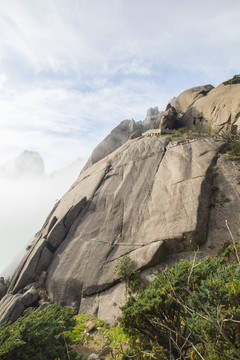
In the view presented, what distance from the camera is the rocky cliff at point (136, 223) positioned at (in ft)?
44.2

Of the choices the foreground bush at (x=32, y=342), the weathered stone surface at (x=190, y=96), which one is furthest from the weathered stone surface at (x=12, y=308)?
the weathered stone surface at (x=190, y=96)

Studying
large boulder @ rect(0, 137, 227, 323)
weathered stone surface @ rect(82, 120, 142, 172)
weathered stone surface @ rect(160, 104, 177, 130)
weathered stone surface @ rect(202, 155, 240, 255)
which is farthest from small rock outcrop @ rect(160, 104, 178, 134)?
weathered stone surface @ rect(202, 155, 240, 255)

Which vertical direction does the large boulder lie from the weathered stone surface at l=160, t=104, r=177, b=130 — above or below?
below

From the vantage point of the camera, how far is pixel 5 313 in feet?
51.8

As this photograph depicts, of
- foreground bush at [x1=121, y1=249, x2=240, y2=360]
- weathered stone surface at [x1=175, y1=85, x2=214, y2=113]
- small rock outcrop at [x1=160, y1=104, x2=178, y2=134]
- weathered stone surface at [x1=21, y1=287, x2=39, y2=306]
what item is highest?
weathered stone surface at [x1=175, y1=85, x2=214, y2=113]

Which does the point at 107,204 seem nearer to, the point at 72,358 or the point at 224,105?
the point at 72,358

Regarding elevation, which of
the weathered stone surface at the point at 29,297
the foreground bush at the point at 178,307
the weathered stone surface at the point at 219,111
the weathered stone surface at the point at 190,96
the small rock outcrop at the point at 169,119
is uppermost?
the weathered stone surface at the point at 190,96

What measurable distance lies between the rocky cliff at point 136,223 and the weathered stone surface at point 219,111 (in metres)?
0.20

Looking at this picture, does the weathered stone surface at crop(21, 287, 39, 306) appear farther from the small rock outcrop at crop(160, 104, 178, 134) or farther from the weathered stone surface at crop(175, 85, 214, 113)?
the weathered stone surface at crop(175, 85, 214, 113)

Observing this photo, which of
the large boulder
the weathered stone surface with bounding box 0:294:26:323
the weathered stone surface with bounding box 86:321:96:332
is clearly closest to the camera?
the weathered stone surface with bounding box 86:321:96:332

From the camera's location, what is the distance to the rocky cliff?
13469mm

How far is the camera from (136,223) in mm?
16609

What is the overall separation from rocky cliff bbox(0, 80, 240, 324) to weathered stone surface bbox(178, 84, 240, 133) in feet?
0.65

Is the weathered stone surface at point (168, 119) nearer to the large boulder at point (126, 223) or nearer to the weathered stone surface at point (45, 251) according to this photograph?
the large boulder at point (126, 223)
